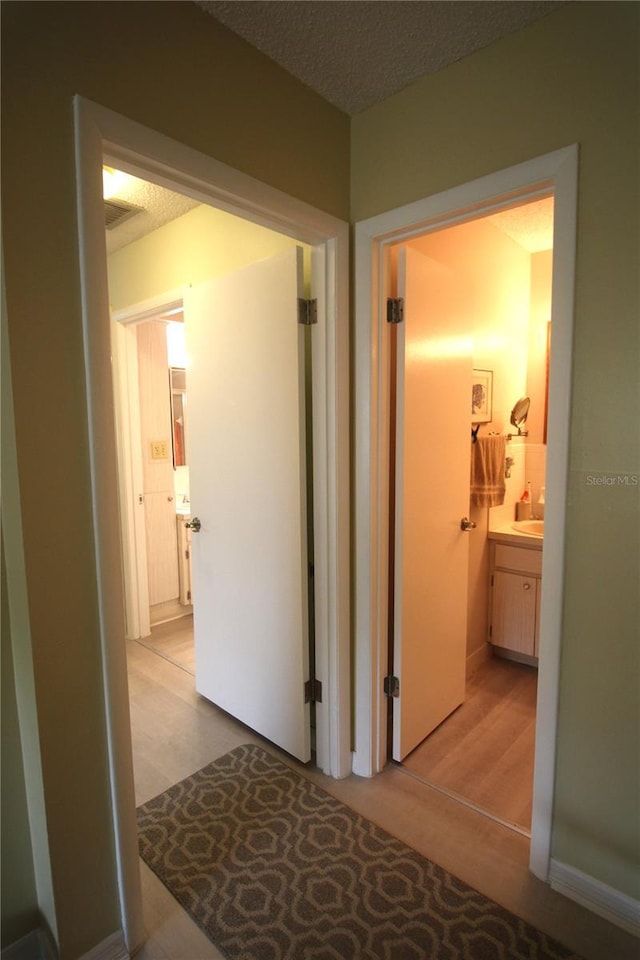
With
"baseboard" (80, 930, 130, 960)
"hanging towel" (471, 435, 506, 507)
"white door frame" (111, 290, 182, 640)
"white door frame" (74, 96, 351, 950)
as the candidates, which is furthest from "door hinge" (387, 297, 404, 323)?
"baseboard" (80, 930, 130, 960)

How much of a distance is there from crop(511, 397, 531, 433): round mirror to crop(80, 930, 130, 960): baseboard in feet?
→ 9.49

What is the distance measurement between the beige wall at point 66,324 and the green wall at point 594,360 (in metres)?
0.82

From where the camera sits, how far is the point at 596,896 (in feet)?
4.51

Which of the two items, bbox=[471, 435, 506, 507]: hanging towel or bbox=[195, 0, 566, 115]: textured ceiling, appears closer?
bbox=[195, 0, 566, 115]: textured ceiling

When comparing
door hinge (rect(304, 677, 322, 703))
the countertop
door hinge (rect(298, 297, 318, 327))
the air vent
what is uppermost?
the air vent

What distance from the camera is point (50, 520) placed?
1.07 meters

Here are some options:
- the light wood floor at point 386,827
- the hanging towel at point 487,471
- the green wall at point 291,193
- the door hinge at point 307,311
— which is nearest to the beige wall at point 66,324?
the green wall at point 291,193

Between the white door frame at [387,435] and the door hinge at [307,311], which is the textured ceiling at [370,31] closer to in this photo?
the white door frame at [387,435]

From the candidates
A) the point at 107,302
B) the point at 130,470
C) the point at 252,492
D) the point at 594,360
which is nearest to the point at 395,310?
the point at 594,360

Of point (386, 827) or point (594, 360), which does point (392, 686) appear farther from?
point (594, 360)

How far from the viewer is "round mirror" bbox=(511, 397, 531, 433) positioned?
2.91 metres

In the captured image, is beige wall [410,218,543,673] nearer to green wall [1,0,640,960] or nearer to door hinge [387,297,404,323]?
door hinge [387,297,404,323]

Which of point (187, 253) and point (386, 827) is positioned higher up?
point (187, 253)
